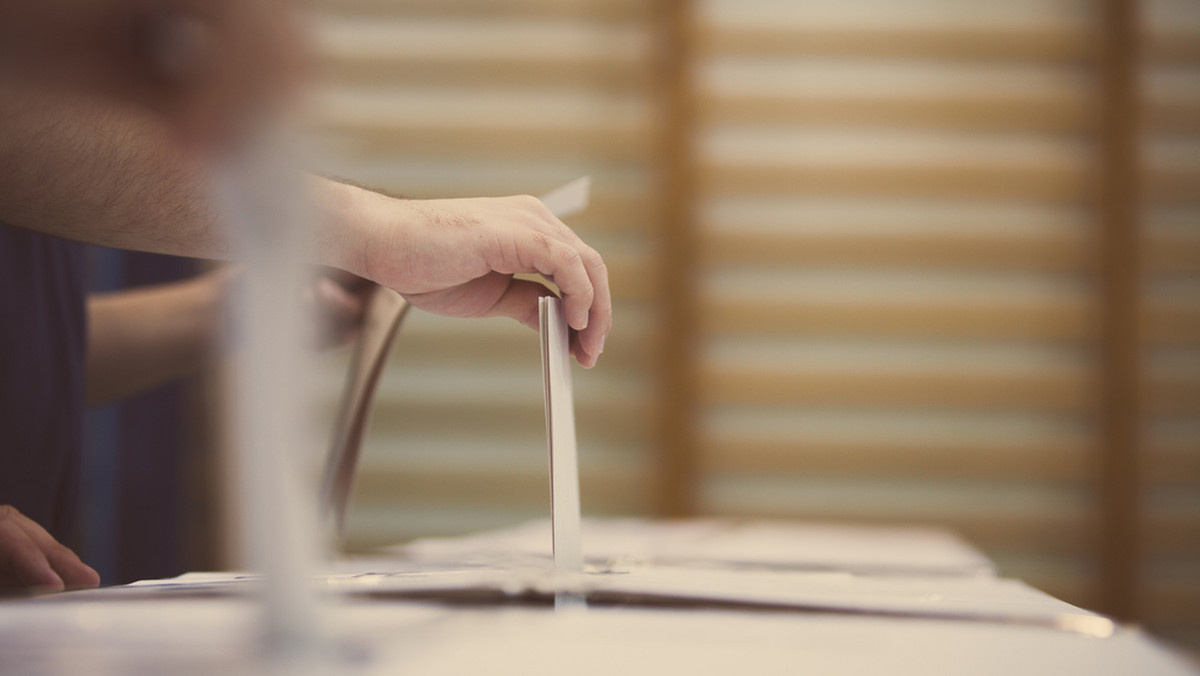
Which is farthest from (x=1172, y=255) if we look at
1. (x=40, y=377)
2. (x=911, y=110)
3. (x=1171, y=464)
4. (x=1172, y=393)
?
(x=40, y=377)

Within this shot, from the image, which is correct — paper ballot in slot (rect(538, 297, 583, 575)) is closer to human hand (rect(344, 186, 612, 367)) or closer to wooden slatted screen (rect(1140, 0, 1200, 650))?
human hand (rect(344, 186, 612, 367))

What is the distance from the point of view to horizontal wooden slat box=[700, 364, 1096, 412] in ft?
7.88

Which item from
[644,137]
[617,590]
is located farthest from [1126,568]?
[617,590]

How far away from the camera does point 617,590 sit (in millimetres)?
486

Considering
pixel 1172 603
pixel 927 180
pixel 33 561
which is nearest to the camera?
pixel 33 561

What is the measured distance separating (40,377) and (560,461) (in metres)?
0.68

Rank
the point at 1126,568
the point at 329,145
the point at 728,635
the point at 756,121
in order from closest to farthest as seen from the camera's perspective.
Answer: the point at 329,145, the point at 728,635, the point at 1126,568, the point at 756,121

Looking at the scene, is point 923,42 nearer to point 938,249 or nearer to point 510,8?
point 938,249

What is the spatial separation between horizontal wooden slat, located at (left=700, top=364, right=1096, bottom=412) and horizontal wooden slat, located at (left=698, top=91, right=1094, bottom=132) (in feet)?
2.35

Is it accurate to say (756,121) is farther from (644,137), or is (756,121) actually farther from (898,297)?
(898,297)

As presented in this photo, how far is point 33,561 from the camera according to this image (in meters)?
0.54

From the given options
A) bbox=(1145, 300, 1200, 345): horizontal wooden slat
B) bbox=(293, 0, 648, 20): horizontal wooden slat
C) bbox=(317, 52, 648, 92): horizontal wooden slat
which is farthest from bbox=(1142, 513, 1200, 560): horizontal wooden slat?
bbox=(293, 0, 648, 20): horizontal wooden slat

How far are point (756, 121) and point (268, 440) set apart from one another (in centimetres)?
240

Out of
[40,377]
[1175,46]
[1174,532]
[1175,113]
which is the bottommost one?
[1174,532]
